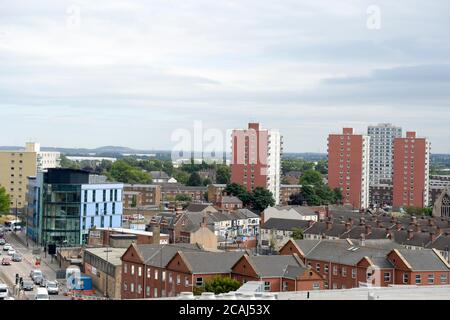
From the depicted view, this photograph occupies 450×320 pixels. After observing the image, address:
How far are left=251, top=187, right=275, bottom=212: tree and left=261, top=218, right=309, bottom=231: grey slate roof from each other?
5.80 m

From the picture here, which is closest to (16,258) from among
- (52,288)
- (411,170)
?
(52,288)

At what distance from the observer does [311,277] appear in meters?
11.4

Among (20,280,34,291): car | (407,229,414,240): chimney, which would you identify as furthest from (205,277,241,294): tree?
(407,229,414,240): chimney

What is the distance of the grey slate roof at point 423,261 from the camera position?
12008mm

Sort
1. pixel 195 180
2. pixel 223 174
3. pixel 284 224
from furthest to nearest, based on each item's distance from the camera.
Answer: pixel 195 180, pixel 223 174, pixel 284 224

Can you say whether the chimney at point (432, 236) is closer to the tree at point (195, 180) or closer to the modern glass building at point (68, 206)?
the modern glass building at point (68, 206)

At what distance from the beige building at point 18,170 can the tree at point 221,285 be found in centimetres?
1707

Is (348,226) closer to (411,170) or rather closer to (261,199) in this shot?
(261,199)

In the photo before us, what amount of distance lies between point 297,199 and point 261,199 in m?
3.74

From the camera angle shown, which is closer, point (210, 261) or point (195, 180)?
point (210, 261)

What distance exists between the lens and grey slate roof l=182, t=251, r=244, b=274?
37.0 feet

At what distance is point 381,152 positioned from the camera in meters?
39.7
